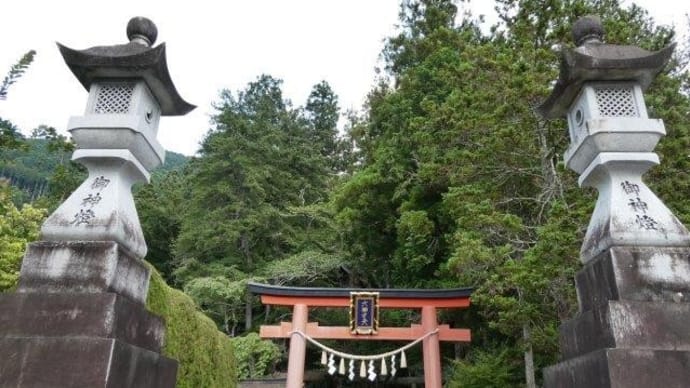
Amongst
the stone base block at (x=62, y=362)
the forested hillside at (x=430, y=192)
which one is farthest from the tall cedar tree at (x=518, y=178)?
the stone base block at (x=62, y=362)

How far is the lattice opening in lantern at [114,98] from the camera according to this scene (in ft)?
11.5

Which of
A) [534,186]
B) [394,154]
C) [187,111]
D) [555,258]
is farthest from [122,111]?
[394,154]

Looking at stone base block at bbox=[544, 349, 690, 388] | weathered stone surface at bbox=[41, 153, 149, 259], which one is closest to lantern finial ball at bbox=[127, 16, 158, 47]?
weathered stone surface at bbox=[41, 153, 149, 259]

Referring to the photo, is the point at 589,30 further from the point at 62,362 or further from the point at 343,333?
the point at 343,333

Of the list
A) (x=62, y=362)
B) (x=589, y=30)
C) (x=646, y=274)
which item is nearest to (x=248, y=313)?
(x=62, y=362)

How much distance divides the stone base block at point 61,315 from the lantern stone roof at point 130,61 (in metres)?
1.65

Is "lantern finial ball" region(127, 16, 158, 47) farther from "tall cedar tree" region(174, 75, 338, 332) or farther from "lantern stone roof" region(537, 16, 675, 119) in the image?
"tall cedar tree" region(174, 75, 338, 332)

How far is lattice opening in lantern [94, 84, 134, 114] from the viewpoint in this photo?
3.52m

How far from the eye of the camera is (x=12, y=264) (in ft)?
26.0

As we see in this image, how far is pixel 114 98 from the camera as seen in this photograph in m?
3.55

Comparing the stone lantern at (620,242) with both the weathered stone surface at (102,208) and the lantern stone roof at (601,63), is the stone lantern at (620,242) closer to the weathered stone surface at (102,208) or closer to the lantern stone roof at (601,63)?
Answer: the lantern stone roof at (601,63)

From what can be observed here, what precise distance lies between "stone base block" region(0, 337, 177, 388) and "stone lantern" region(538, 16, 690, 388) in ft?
9.17

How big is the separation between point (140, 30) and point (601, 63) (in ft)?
11.4

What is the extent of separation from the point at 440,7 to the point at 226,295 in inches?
492
